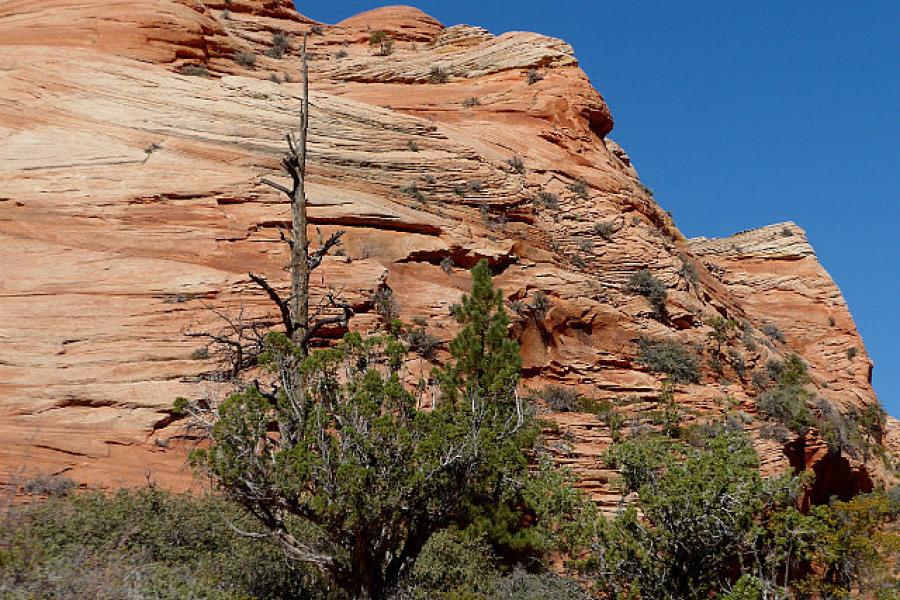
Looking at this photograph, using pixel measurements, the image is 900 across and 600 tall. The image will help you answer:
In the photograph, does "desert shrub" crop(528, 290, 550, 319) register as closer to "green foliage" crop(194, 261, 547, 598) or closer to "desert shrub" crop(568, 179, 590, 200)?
"desert shrub" crop(568, 179, 590, 200)

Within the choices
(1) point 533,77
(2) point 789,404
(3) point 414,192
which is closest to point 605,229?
(3) point 414,192

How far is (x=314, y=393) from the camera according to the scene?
1193 cm

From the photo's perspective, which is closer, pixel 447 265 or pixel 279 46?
pixel 447 265

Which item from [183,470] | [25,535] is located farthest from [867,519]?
[25,535]

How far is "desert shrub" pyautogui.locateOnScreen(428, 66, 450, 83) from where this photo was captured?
37.8m

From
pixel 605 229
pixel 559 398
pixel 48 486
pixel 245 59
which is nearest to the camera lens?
pixel 48 486

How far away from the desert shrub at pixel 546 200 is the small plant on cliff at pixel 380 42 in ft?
47.1

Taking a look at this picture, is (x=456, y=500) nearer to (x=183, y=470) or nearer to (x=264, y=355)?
(x=264, y=355)

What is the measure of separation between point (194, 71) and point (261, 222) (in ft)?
32.1

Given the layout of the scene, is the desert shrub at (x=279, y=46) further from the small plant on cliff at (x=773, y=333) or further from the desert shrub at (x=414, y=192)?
the small plant on cliff at (x=773, y=333)

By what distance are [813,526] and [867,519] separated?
→ 33.2ft

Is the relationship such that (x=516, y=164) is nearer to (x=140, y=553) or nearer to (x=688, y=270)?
(x=688, y=270)

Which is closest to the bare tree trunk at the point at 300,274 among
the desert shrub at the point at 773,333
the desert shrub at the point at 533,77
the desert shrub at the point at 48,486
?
the desert shrub at the point at 48,486

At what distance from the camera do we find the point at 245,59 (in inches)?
1328
